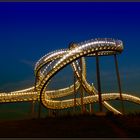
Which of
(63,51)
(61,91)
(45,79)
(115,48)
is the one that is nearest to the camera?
(115,48)

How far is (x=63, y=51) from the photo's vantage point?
52.9m

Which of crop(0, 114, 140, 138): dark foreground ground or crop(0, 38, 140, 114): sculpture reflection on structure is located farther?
crop(0, 38, 140, 114): sculpture reflection on structure

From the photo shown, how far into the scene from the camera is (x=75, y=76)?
2152 inches

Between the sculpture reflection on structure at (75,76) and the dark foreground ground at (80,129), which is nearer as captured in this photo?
the dark foreground ground at (80,129)

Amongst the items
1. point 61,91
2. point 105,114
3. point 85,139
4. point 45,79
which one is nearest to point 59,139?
point 85,139

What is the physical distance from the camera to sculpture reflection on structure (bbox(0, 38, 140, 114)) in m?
42.4

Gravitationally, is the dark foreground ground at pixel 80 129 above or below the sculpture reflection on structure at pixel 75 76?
below

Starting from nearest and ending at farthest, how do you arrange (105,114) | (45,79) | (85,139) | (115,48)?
(85,139) < (105,114) < (115,48) < (45,79)

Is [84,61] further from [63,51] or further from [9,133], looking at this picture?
[9,133]

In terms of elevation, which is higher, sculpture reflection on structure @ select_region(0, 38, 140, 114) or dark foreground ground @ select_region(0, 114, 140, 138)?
sculpture reflection on structure @ select_region(0, 38, 140, 114)

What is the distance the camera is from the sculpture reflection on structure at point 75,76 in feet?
139

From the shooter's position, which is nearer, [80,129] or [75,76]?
[80,129]

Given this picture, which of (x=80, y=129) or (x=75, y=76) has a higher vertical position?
(x=75, y=76)

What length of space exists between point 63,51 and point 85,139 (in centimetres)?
3422
